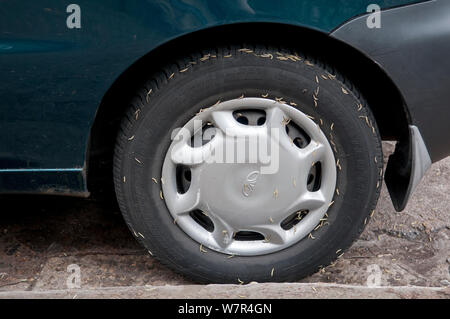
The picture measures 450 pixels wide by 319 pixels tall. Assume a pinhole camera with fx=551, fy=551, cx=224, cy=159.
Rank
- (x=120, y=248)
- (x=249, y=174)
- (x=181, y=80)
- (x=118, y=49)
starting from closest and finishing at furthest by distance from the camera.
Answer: (x=118, y=49)
(x=181, y=80)
(x=249, y=174)
(x=120, y=248)

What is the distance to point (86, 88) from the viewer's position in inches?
80.7

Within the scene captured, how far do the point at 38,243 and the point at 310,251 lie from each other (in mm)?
1384

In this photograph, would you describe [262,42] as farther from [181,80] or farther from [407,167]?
[407,167]

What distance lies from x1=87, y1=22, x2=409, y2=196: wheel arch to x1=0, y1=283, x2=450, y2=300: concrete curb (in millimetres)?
482

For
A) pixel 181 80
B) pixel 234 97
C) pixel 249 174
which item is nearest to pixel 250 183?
pixel 249 174

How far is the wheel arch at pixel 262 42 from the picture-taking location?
6.82ft

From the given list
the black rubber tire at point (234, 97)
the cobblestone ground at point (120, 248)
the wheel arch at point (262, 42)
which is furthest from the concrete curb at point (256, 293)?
the wheel arch at point (262, 42)

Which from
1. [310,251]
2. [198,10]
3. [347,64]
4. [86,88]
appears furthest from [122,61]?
[310,251]

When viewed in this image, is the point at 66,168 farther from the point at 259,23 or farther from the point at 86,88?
the point at 259,23

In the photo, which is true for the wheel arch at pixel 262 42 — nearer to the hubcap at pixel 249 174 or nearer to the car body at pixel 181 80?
the car body at pixel 181 80

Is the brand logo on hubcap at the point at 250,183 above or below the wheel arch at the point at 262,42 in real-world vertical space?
below

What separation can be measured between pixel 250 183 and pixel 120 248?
871 mm

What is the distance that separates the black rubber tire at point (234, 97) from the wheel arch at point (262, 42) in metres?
0.04

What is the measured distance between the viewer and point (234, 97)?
83.8 inches
